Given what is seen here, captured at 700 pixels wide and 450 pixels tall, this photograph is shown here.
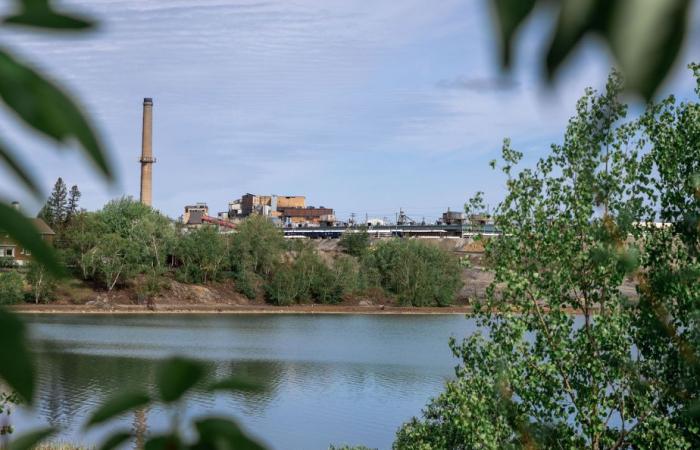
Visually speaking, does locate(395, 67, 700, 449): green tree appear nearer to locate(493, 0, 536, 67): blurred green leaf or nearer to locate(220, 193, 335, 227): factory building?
locate(493, 0, 536, 67): blurred green leaf

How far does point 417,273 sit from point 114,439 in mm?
75807

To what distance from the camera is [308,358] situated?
42.0 m

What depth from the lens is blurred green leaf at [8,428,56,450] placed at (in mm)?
511

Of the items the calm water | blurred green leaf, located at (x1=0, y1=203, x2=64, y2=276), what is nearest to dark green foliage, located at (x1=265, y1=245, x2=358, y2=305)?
the calm water

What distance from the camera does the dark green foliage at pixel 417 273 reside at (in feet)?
248

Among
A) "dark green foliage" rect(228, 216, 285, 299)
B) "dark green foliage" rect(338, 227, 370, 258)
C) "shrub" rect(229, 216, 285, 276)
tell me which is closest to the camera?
"dark green foliage" rect(228, 216, 285, 299)

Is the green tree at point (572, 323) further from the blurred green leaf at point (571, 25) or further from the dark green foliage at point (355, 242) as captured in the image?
the dark green foliage at point (355, 242)

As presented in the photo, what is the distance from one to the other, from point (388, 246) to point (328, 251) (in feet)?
36.9

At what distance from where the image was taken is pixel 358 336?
175 feet

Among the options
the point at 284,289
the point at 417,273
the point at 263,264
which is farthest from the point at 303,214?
the point at 284,289

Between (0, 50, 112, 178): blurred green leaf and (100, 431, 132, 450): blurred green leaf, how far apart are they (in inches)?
8.4

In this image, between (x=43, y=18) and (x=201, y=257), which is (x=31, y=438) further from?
(x=201, y=257)

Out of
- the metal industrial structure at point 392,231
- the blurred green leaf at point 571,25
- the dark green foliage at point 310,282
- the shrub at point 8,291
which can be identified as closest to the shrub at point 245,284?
the dark green foliage at point 310,282

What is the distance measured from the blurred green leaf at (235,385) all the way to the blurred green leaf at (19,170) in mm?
159
